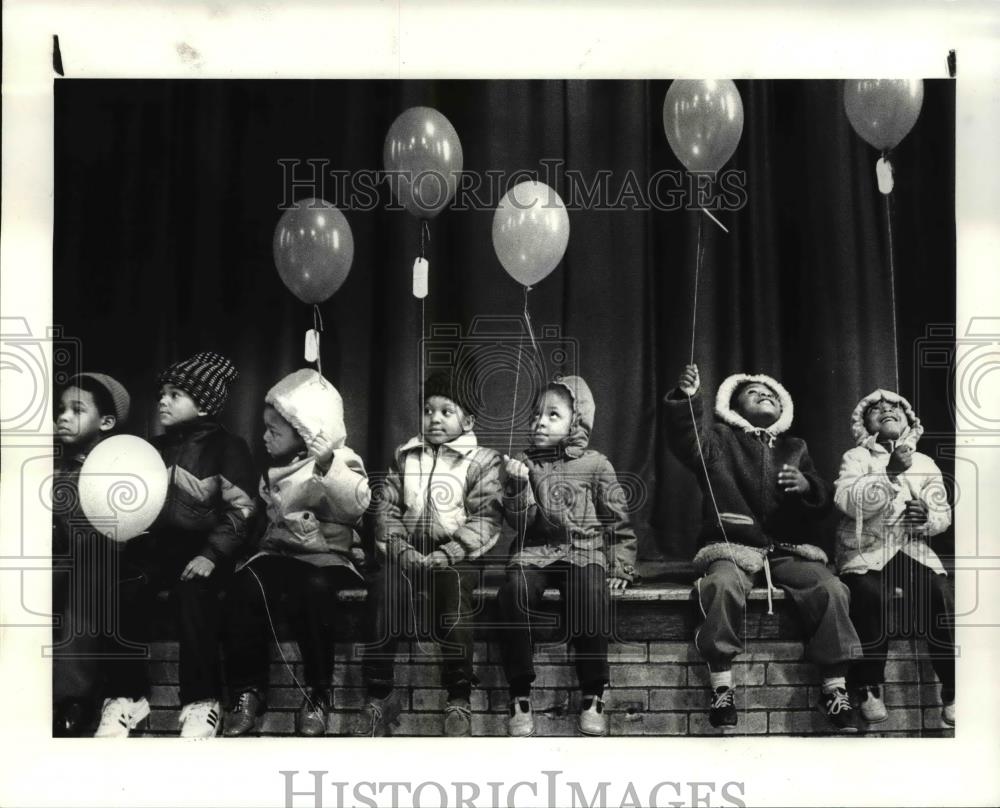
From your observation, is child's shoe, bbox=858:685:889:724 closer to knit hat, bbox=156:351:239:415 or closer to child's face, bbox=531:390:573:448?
child's face, bbox=531:390:573:448

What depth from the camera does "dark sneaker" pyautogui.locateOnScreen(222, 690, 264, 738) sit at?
2.22 m

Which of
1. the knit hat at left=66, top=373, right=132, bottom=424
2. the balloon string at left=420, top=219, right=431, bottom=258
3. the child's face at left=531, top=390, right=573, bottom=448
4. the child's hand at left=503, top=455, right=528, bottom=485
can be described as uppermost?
the balloon string at left=420, top=219, right=431, bottom=258

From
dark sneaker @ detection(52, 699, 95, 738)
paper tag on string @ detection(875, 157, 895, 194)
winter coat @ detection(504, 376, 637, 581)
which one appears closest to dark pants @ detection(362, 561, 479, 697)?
winter coat @ detection(504, 376, 637, 581)

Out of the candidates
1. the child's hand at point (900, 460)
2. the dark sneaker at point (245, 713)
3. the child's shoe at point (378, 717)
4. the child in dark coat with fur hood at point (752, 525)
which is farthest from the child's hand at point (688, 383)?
the dark sneaker at point (245, 713)

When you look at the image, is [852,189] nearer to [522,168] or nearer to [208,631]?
[522,168]

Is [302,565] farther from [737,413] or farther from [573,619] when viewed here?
[737,413]

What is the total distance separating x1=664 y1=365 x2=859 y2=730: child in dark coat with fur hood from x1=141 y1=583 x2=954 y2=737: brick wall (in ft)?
0.11

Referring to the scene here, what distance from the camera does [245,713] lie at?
2217mm

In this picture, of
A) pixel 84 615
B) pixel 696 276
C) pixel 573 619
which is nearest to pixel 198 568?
pixel 84 615

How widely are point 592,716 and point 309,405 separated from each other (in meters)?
0.95

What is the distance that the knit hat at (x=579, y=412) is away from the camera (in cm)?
223

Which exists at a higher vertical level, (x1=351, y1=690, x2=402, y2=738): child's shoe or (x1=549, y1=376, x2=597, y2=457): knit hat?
(x1=549, y1=376, x2=597, y2=457): knit hat

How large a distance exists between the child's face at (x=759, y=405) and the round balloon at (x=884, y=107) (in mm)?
622

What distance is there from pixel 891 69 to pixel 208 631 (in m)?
2.02
